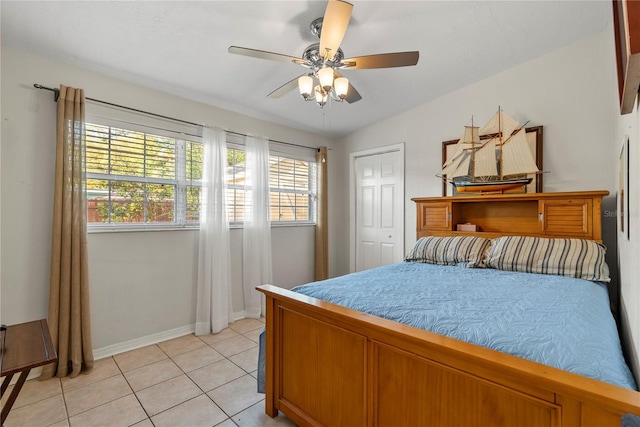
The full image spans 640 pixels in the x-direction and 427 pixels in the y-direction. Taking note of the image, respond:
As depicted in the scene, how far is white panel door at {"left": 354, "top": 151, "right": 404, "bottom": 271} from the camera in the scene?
3.94 metres

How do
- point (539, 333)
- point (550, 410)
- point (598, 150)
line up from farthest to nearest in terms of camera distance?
point (598, 150) < point (539, 333) < point (550, 410)

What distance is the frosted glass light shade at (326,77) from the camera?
1816 mm

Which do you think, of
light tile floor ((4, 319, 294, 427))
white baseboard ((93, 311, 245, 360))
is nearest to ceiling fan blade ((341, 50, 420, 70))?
light tile floor ((4, 319, 294, 427))

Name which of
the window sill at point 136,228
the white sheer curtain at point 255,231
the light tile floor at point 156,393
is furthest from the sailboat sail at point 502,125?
the light tile floor at point 156,393

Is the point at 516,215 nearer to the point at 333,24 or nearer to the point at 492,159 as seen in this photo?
the point at 492,159

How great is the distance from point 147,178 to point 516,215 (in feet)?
11.9

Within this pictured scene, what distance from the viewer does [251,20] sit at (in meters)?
2.05

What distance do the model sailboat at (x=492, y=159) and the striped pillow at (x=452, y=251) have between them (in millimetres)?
611

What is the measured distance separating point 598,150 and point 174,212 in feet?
12.9

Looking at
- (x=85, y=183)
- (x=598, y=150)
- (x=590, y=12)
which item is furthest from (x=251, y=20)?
(x=598, y=150)

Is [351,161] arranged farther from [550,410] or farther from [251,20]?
[550,410]

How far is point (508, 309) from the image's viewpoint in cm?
144

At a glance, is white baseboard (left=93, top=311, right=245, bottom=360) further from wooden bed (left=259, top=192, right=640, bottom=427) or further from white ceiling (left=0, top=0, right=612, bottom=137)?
white ceiling (left=0, top=0, right=612, bottom=137)

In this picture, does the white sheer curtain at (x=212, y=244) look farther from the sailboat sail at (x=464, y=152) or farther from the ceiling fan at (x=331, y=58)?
the sailboat sail at (x=464, y=152)
